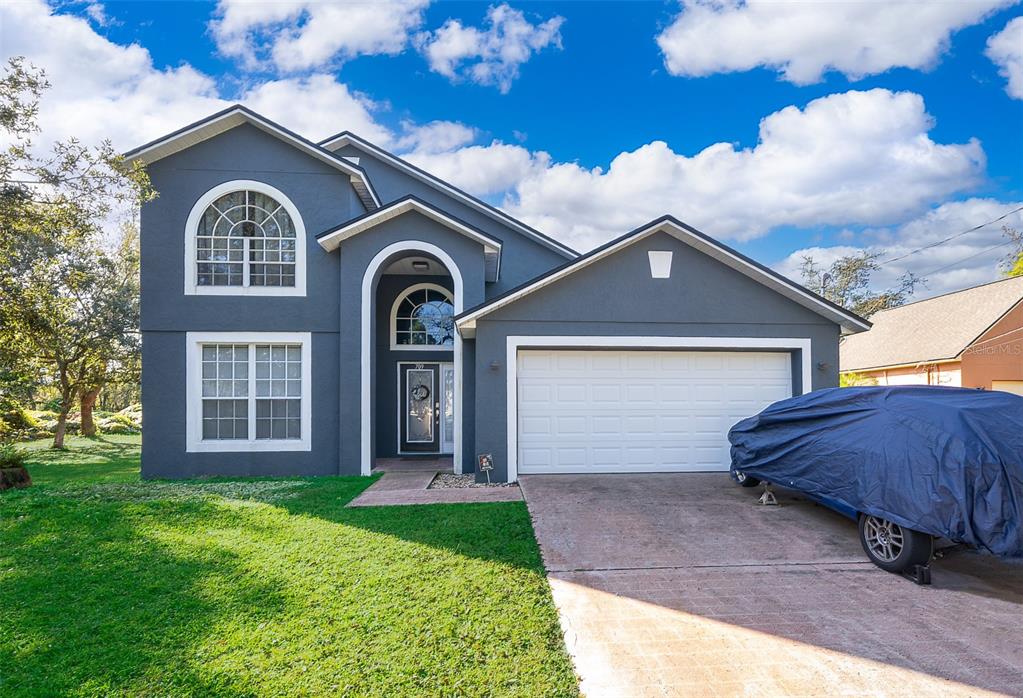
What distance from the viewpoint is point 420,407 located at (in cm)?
1317

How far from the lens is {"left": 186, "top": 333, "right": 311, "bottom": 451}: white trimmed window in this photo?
10484 millimetres

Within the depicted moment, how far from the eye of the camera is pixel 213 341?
1052cm

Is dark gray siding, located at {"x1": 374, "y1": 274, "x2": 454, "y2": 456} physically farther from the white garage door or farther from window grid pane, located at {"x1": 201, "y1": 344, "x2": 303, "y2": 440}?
the white garage door

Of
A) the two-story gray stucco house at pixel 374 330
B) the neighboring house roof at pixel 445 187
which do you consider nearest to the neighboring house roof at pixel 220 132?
the two-story gray stucco house at pixel 374 330

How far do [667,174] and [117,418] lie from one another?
26.6 m

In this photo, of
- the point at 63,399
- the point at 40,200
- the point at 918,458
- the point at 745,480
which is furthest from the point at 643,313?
the point at 63,399

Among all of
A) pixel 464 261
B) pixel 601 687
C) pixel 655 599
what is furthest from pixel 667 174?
pixel 601 687

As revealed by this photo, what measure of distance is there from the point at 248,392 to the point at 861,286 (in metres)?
36.2

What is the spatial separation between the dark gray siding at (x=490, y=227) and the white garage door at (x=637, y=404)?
4629mm

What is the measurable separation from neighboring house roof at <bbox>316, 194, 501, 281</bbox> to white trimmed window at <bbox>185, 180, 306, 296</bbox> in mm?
806

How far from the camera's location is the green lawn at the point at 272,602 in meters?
3.36

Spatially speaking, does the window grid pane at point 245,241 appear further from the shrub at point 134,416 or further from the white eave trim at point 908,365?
the shrub at point 134,416

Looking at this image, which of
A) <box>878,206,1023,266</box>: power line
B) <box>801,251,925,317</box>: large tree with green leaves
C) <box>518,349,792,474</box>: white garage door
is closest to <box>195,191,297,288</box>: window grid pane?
<box>518,349,792,474</box>: white garage door

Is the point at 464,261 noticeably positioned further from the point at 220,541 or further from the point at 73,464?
the point at 73,464
